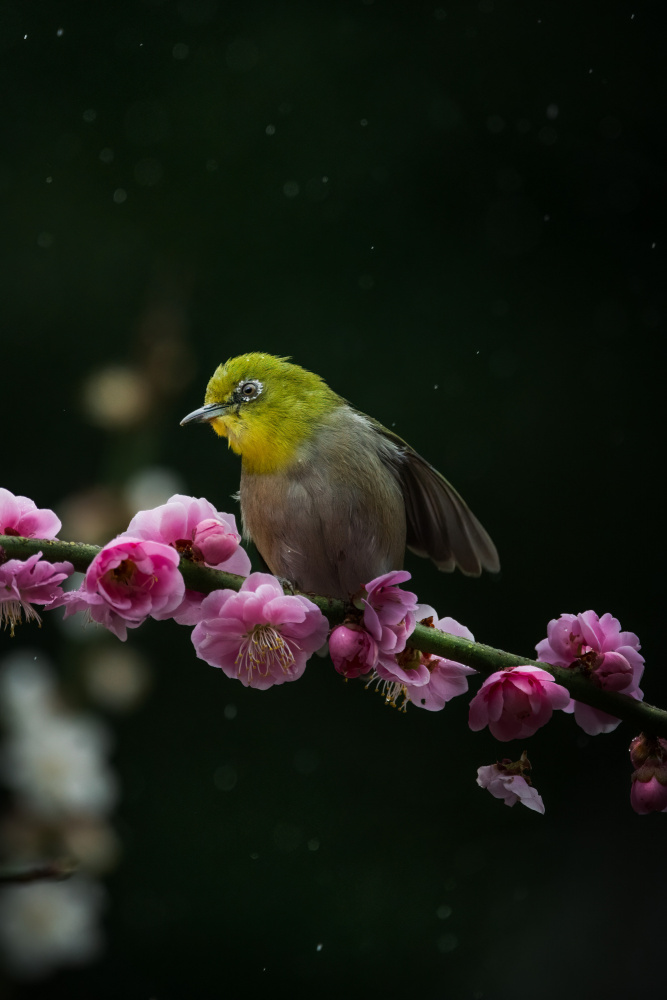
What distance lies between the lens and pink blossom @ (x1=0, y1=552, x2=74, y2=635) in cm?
73

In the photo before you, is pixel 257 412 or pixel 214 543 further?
pixel 257 412

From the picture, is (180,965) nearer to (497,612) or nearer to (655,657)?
(497,612)

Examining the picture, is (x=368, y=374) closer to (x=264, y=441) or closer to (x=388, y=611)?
(x=264, y=441)

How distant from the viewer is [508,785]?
816 mm

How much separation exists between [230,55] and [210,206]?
596 mm

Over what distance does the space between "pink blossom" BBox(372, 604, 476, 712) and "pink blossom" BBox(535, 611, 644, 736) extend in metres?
0.08

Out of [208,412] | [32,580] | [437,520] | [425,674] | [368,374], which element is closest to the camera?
[32,580]

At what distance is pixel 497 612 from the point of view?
2.63 meters

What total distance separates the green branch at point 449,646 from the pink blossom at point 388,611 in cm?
2

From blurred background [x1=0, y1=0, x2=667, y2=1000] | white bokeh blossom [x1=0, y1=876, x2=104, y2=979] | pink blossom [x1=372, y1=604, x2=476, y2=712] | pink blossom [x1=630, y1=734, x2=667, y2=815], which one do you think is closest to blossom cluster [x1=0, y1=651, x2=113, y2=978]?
white bokeh blossom [x1=0, y1=876, x2=104, y2=979]

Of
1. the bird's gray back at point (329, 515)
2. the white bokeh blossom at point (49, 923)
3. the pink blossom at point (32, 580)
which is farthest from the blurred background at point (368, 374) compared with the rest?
the pink blossom at point (32, 580)

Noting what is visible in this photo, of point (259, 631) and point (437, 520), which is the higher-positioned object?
point (259, 631)

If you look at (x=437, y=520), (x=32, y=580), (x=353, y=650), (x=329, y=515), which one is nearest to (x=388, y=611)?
(x=353, y=650)

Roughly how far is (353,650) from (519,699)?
15 cm
